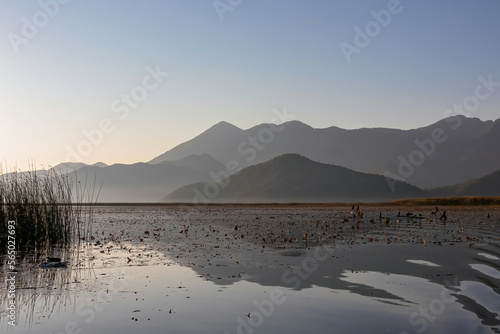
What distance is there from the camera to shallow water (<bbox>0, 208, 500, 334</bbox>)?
11.0m

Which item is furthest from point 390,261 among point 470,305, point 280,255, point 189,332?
point 189,332

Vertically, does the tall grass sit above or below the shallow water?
above

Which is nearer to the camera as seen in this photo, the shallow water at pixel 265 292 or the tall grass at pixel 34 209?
the shallow water at pixel 265 292

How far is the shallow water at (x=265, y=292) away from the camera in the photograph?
11008 mm

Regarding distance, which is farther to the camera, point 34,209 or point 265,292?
point 34,209

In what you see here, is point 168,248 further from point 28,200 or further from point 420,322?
point 420,322

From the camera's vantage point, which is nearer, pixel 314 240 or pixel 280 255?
pixel 280 255

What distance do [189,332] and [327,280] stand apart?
7.35 meters

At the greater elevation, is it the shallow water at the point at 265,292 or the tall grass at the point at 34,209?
the tall grass at the point at 34,209

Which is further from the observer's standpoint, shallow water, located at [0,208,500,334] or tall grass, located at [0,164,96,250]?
tall grass, located at [0,164,96,250]

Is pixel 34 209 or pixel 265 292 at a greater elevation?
pixel 34 209

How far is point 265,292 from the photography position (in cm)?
1446

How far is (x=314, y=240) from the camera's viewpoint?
3022 cm

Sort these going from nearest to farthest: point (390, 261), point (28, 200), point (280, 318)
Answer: point (280, 318), point (390, 261), point (28, 200)
